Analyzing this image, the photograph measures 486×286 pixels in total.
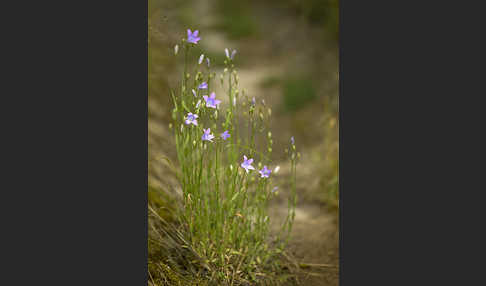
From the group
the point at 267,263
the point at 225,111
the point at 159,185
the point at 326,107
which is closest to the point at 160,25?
the point at 225,111

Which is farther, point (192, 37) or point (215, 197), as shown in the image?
point (215, 197)

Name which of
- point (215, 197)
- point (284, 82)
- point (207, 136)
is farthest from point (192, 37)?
point (284, 82)

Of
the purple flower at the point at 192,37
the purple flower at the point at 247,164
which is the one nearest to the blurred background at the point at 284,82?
the purple flower at the point at 192,37

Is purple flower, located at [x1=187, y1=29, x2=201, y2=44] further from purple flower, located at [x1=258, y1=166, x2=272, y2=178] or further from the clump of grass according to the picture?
purple flower, located at [x1=258, y1=166, x2=272, y2=178]

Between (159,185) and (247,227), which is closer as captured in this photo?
(247,227)

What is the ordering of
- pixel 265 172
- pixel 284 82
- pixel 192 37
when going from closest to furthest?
pixel 192 37 < pixel 265 172 < pixel 284 82

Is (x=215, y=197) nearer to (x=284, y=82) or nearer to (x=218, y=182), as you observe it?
(x=218, y=182)

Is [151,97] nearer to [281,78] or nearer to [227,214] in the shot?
[227,214]
